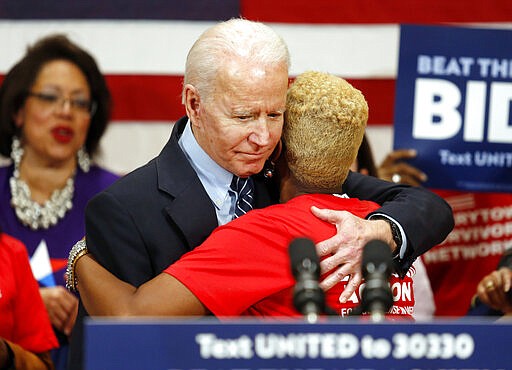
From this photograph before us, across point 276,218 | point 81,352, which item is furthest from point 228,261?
point 81,352

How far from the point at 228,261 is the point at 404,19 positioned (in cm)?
228

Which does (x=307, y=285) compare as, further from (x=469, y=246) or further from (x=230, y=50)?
(x=469, y=246)

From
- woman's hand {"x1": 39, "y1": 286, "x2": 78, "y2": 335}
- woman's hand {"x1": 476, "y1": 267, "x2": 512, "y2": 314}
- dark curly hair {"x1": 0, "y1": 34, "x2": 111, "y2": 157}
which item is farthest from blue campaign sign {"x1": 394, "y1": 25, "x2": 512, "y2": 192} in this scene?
woman's hand {"x1": 39, "y1": 286, "x2": 78, "y2": 335}

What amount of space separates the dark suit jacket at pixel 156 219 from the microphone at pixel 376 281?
631 millimetres

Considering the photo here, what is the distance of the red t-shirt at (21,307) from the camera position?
8.83ft

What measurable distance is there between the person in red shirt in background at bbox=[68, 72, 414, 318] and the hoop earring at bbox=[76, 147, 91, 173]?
4.93 ft

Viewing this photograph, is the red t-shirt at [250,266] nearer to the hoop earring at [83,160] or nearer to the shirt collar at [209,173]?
the shirt collar at [209,173]

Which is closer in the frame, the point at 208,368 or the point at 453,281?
the point at 208,368

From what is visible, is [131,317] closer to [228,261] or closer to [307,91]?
[228,261]

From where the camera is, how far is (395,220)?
6.68ft

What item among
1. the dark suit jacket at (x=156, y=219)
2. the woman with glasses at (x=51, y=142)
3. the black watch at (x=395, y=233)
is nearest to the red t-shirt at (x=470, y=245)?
the woman with glasses at (x=51, y=142)

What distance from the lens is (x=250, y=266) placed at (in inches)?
71.0

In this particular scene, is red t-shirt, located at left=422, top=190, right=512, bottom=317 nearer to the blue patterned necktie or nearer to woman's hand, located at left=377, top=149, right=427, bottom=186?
woman's hand, located at left=377, top=149, right=427, bottom=186

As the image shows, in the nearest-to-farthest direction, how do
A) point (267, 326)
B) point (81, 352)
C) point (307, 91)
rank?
point (267, 326) < point (307, 91) < point (81, 352)
